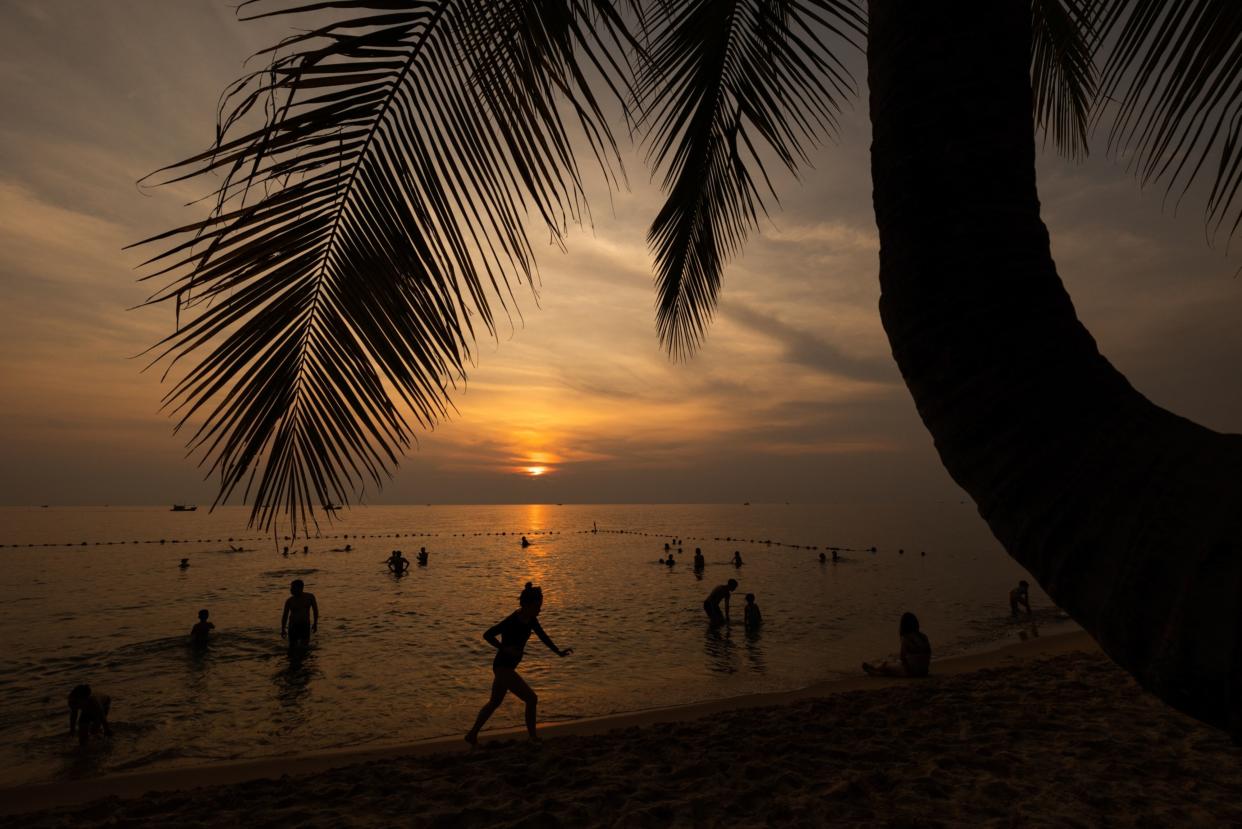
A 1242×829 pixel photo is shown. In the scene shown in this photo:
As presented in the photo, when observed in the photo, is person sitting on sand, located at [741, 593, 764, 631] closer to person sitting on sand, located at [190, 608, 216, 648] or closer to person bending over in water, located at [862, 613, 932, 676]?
person bending over in water, located at [862, 613, 932, 676]

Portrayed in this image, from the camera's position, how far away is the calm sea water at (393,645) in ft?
34.4

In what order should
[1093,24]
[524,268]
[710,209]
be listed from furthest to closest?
[710,209] → [1093,24] → [524,268]

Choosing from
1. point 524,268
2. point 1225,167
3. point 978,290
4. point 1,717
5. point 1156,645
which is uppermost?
point 1225,167

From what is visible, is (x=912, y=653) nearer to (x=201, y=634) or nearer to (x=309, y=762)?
(x=309, y=762)

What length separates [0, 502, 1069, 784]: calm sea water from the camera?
10484 mm

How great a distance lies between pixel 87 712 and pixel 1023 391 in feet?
42.5

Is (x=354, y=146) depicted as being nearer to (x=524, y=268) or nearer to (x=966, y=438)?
(x=524, y=268)

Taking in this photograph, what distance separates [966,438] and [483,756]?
6.58m

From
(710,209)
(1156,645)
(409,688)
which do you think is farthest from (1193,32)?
(409,688)

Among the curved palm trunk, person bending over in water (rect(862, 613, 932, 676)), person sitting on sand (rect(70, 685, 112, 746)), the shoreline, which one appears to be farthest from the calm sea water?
the curved palm trunk

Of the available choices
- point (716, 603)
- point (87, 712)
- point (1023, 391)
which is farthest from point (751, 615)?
point (1023, 391)

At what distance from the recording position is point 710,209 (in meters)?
4.94

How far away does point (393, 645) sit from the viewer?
698 inches

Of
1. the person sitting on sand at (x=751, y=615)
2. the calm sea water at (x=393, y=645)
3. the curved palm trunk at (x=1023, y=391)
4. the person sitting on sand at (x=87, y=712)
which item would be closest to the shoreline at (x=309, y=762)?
the calm sea water at (x=393, y=645)
